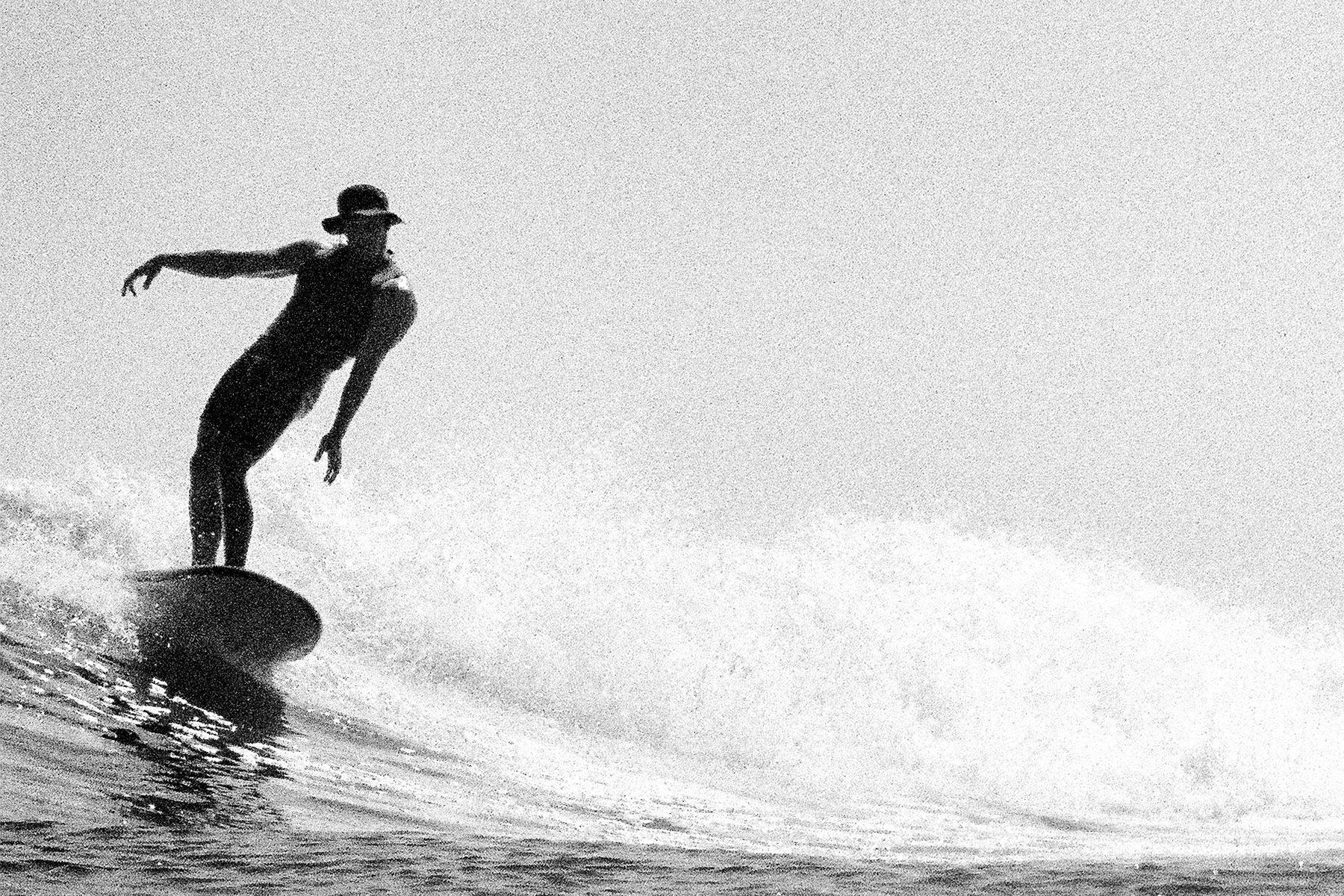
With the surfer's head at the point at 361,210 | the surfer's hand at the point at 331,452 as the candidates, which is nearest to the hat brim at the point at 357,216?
the surfer's head at the point at 361,210

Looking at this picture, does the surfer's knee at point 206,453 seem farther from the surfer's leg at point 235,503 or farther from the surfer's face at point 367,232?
the surfer's face at point 367,232

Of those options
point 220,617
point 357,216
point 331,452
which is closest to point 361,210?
point 357,216

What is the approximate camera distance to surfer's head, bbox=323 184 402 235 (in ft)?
21.6

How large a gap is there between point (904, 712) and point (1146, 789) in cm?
176

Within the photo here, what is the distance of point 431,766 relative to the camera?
562 centimetres

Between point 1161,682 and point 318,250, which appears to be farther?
point 1161,682

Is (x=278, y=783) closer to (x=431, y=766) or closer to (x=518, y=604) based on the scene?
(x=431, y=766)

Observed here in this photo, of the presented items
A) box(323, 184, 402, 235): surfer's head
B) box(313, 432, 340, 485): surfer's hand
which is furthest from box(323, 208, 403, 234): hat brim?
box(313, 432, 340, 485): surfer's hand

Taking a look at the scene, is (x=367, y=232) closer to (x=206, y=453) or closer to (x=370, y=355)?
(x=370, y=355)

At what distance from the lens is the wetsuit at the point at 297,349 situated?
6629mm

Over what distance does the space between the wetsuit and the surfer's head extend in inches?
5.9

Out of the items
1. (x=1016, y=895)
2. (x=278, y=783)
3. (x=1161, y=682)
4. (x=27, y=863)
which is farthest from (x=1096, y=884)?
(x=1161, y=682)

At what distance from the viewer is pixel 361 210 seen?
6.60 meters

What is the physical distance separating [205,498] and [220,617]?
0.66 metres
